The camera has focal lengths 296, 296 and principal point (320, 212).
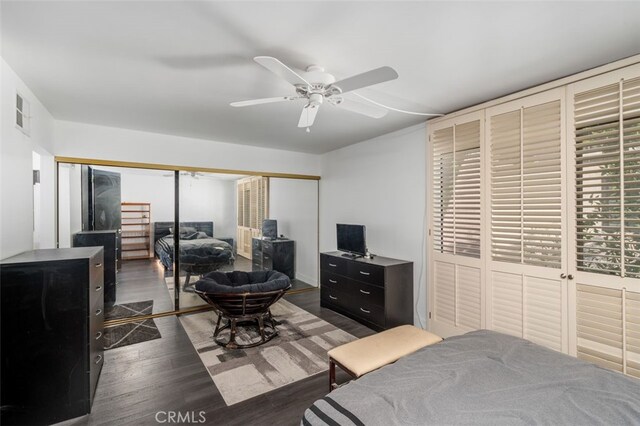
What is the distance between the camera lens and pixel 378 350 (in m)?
2.19

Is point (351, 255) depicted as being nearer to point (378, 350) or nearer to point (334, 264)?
point (334, 264)

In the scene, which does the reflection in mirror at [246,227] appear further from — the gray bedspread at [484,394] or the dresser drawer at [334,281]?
the gray bedspread at [484,394]

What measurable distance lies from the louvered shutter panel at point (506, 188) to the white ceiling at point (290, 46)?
364 mm

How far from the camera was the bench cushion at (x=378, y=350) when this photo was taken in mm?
2041

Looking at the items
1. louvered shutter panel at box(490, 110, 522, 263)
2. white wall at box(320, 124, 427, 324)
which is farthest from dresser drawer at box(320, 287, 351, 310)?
louvered shutter panel at box(490, 110, 522, 263)

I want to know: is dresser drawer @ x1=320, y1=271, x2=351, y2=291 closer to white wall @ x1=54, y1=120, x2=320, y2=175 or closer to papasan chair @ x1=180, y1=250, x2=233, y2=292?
papasan chair @ x1=180, y1=250, x2=233, y2=292

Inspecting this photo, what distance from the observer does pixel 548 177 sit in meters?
2.57

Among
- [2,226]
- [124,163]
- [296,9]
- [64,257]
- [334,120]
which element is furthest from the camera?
[124,163]

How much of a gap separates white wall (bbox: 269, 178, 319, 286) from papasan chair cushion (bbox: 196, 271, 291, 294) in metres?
1.52

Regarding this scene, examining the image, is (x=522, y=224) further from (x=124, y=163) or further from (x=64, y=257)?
(x=124, y=163)

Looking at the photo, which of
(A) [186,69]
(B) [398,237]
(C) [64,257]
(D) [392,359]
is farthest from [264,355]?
(A) [186,69]

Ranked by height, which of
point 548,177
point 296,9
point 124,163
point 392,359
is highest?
point 296,9

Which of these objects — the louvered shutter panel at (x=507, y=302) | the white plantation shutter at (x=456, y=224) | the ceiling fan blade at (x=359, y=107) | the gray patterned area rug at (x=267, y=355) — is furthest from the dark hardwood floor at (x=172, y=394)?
the ceiling fan blade at (x=359, y=107)

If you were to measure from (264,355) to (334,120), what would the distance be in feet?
9.07
